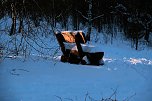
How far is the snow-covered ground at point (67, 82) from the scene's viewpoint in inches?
277

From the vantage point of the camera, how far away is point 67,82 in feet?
27.0

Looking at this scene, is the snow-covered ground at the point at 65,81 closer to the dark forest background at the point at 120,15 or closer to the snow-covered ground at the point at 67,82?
the snow-covered ground at the point at 67,82

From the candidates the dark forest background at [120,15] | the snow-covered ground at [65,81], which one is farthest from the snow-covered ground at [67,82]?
the dark forest background at [120,15]

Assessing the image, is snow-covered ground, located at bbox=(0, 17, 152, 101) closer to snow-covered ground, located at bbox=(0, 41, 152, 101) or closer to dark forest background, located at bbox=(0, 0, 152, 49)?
snow-covered ground, located at bbox=(0, 41, 152, 101)

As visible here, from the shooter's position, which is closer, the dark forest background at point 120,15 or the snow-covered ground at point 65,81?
the snow-covered ground at point 65,81

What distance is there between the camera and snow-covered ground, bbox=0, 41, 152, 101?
23.0 ft

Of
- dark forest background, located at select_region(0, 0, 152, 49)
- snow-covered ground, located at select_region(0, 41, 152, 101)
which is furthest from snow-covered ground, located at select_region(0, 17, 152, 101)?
dark forest background, located at select_region(0, 0, 152, 49)

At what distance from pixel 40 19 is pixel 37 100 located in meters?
1.44

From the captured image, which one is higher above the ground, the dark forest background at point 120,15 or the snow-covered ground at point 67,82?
the dark forest background at point 120,15

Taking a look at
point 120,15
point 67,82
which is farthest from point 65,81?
point 120,15

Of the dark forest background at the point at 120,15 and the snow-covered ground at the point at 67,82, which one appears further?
the dark forest background at the point at 120,15

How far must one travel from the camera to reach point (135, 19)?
81.1ft

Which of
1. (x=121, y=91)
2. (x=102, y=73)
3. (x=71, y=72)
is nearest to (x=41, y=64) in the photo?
(x=71, y=72)

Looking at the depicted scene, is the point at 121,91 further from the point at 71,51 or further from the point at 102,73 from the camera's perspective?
the point at 71,51
